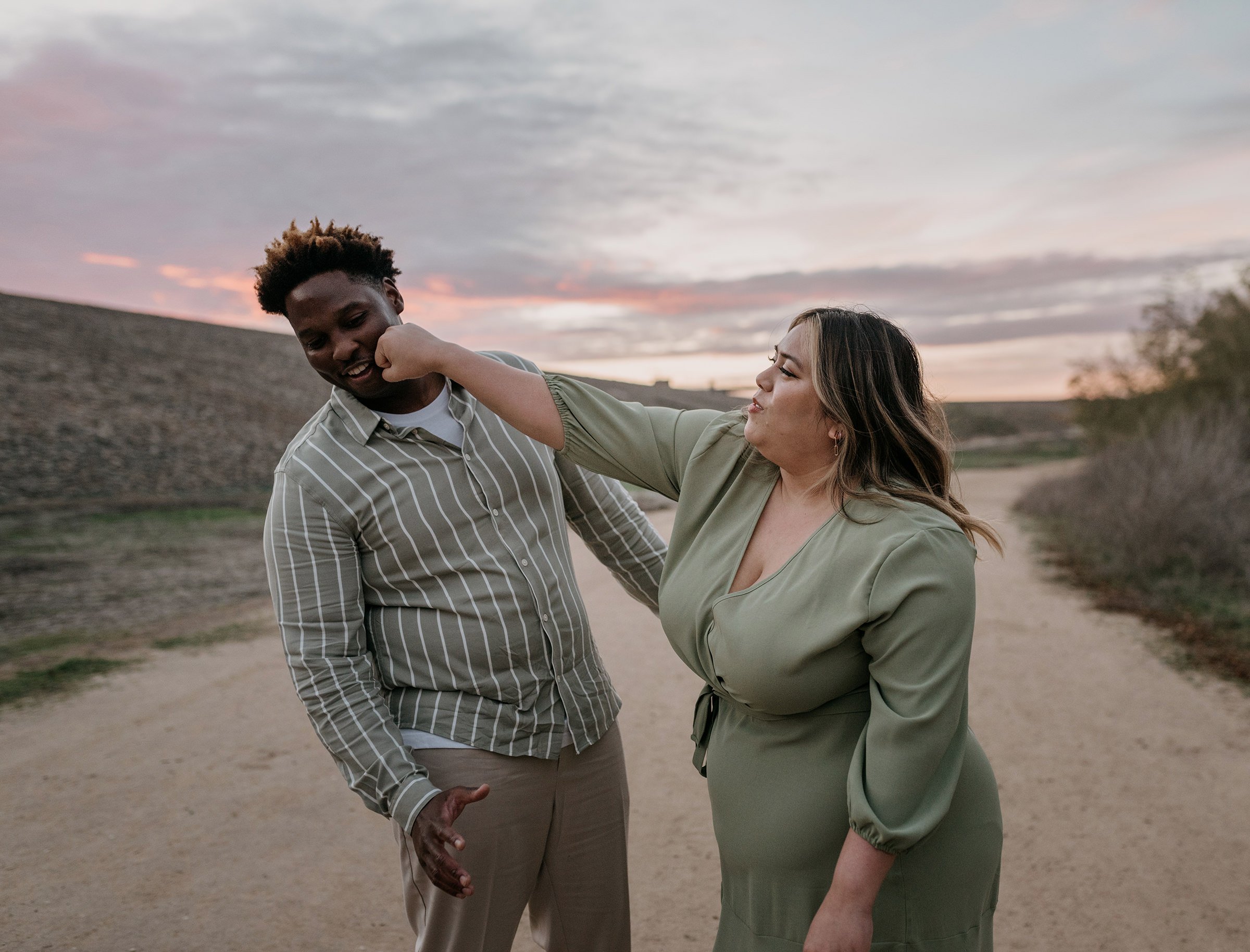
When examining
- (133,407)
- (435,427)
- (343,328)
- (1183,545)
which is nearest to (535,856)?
(435,427)

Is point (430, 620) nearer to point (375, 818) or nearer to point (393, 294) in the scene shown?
point (393, 294)

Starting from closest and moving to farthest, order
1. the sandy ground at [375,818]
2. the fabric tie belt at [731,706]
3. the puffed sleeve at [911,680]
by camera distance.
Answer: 1. the puffed sleeve at [911,680]
2. the fabric tie belt at [731,706]
3. the sandy ground at [375,818]

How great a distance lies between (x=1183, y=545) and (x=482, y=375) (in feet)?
37.7

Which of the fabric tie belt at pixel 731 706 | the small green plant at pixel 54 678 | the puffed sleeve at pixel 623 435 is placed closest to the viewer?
the fabric tie belt at pixel 731 706

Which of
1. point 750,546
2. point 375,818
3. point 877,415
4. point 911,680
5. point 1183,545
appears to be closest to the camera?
point 911,680

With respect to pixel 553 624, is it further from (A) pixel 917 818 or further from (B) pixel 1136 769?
(B) pixel 1136 769

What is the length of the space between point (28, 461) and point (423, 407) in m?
17.1

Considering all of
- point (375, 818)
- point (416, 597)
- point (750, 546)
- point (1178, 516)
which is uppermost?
point (750, 546)

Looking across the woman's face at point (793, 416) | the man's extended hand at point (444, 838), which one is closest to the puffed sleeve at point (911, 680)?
the woman's face at point (793, 416)

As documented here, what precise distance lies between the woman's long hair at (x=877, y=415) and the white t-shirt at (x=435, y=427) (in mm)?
923

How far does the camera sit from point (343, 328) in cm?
220

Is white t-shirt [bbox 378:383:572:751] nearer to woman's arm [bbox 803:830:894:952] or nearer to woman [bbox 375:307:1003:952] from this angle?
woman [bbox 375:307:1003:952]

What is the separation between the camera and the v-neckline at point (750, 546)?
6.13 ft

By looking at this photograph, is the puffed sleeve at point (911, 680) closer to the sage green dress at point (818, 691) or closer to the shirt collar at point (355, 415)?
the sage green dress at point (818, 691)
